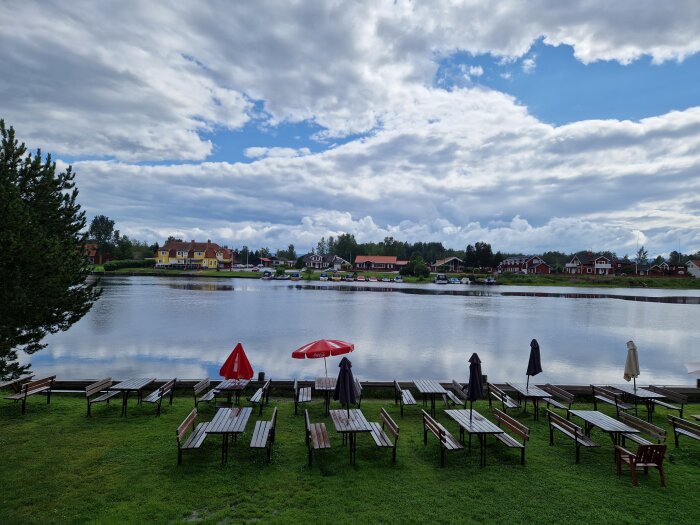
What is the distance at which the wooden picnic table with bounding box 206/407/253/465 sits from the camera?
29.7 feet

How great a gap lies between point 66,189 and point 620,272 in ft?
488

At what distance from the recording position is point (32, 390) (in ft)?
40.7

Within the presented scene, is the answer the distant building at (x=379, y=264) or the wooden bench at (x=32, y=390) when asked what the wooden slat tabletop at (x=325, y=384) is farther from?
the distant building at (x=379, y=264)

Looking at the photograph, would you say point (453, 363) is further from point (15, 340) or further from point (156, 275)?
point (156, 275)

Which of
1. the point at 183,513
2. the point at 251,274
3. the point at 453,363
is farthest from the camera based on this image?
the point at 251,274

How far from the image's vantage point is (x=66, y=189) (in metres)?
12.3

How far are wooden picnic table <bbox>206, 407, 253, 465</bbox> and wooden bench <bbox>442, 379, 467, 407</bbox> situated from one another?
6.14m

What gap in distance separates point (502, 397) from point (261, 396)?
728cm

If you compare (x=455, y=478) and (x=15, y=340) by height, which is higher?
(x=15, y=340)

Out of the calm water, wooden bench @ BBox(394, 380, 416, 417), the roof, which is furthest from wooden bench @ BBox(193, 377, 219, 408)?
the roof

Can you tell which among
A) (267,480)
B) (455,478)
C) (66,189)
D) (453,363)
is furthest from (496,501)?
(453,363)

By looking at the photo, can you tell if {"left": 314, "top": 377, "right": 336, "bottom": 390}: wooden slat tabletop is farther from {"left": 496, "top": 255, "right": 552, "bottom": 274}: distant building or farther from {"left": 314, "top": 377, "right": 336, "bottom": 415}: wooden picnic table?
{"left": 496, "top": 255, "right": 552, "bottom": 274}: distant building

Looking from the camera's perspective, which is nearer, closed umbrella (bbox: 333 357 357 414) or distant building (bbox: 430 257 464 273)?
closed umbrella (bbox: 333 357 357 414)

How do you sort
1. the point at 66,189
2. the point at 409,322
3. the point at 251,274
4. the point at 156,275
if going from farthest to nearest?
the point at 251,274
the point at 156,275
the point at 409,322
the point at 66,189
